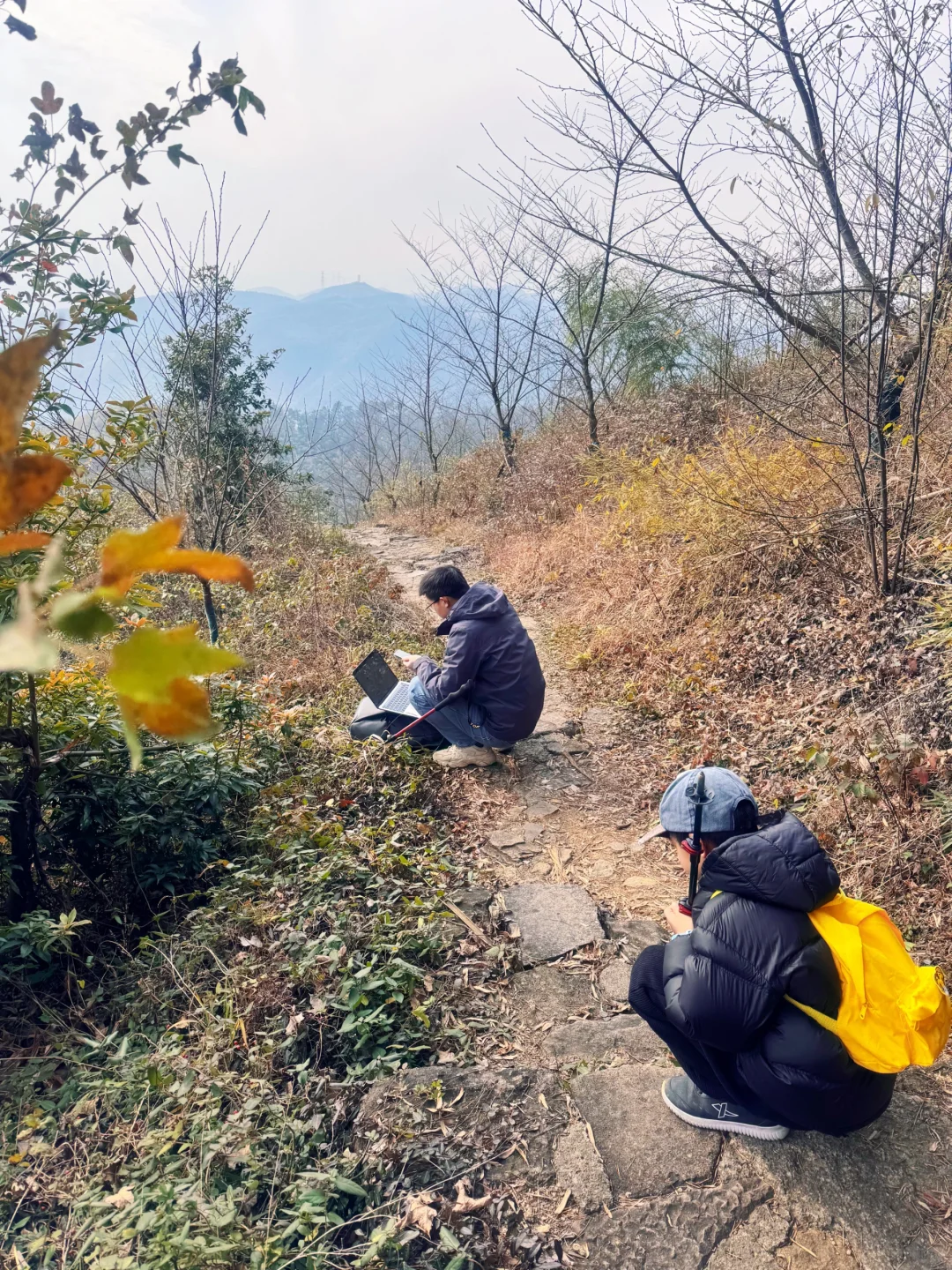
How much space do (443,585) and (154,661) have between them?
4.22 metres

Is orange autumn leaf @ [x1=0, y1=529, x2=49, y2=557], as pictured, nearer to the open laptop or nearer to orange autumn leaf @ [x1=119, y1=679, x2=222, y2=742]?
orange autumn leaf @ [x1=119, y1=679, x2=222, y2=742]

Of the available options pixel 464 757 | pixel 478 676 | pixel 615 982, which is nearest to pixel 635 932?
pixel 615 982

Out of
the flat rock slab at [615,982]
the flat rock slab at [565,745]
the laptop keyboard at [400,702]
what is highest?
the laptop keyboard at [400,702]

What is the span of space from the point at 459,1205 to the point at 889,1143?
134cm

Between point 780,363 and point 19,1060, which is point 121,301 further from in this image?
point 780,363

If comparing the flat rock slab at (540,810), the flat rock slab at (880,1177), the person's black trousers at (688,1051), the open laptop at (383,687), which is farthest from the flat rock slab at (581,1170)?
the open laptop at (383,687)

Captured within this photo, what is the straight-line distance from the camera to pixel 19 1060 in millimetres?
2629

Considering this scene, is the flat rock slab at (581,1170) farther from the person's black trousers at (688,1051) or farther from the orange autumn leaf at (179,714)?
the orange autumn leaf at (179,714)

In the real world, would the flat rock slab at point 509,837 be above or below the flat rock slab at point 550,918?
above

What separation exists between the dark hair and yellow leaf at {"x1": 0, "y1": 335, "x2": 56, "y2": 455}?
13.3 ft

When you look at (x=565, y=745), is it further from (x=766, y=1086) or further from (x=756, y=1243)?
(x=756, y=1243)

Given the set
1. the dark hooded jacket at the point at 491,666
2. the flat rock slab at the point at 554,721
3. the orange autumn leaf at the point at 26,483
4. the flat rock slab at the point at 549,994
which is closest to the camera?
the orange autumn leaf at the point at 26,483

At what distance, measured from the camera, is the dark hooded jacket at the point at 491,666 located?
4.46 metres

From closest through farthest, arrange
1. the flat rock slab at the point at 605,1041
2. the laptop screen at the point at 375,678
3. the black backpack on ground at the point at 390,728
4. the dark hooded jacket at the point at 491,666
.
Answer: the flat rock slab at the point at 605,1041, the dark hooded jacket at the point at 491,666, the black backpack on ground at the point at 390,728, the laptop screen at the point at 375,678
